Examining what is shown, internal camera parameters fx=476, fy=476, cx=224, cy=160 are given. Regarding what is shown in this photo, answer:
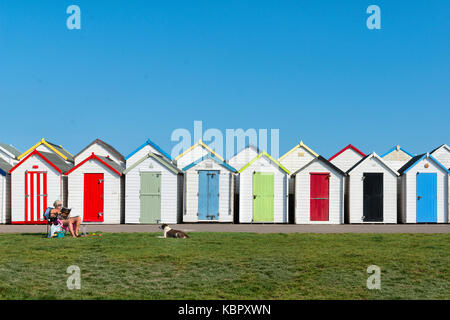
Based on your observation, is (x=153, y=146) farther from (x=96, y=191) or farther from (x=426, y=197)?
(x=426, y=197)

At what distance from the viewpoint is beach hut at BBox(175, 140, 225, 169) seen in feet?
97.3

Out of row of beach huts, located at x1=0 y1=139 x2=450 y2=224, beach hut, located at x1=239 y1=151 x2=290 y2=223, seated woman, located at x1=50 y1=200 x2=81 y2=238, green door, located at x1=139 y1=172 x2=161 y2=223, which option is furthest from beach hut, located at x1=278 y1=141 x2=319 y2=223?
seated woman, located at x1=50 y1=200 x2=81 y2=238

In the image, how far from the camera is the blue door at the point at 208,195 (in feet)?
78.2

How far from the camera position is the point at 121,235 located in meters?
16.7

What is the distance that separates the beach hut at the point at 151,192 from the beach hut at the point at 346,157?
13978 millimetres

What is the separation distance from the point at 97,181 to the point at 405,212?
51.9ft

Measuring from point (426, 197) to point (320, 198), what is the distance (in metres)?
5.56

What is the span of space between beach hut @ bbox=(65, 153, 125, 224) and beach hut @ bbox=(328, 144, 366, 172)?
53.2 ft

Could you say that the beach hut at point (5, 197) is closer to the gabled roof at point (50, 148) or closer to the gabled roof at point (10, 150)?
the gabled roof at point (50, 148)

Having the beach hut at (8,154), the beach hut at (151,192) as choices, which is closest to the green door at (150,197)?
the beach hut at (151,192)

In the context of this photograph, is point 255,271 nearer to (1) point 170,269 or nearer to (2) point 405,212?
(1) point 170,269

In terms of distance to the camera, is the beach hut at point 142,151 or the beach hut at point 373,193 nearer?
the beach hut at point 373,193

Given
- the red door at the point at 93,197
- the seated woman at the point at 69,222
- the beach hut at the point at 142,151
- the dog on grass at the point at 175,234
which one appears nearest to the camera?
the dog on grass at the point at 175,234
